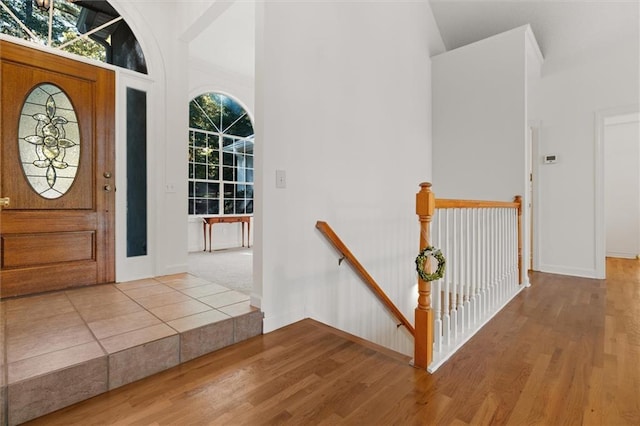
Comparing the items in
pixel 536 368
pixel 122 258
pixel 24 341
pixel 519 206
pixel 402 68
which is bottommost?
pixel 536 368

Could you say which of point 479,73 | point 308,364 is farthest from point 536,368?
point 479,73

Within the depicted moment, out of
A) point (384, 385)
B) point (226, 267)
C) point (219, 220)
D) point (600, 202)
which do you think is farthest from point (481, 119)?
point (219, 220)

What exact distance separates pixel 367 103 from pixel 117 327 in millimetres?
2958

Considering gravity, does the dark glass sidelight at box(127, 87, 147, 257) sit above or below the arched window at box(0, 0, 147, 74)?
below

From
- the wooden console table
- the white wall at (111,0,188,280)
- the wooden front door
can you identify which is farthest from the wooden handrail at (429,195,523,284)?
the wooden console table

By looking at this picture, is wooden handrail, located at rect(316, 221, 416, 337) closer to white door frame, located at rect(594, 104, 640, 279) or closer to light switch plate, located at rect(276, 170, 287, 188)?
light switch plate, located at rect(276, 170, 287, 188)

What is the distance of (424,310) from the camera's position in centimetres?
188

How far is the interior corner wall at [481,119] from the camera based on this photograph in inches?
149

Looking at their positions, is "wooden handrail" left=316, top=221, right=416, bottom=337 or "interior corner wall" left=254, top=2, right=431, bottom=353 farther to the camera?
"wooden handrail" left=316, top=221, right=416, bottom=337

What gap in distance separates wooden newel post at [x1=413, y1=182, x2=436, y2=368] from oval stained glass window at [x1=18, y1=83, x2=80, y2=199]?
293 centimetres

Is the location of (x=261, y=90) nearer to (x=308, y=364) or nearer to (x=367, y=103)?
(x=367, y=103)

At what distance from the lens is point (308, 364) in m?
1.82

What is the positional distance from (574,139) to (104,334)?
563cm

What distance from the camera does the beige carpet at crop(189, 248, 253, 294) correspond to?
10.3ft
